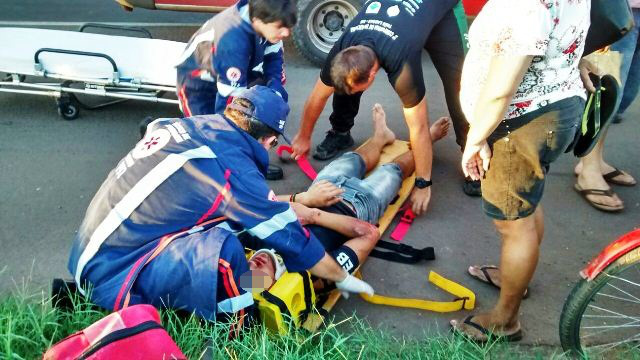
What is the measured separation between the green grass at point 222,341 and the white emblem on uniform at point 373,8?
188 centimetres

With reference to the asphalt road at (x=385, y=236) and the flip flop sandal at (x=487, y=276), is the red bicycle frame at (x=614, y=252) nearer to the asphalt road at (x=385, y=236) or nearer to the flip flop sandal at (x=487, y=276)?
the asphalt road at (x=385, y=236)

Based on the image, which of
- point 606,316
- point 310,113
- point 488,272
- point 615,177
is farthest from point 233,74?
point 615,177

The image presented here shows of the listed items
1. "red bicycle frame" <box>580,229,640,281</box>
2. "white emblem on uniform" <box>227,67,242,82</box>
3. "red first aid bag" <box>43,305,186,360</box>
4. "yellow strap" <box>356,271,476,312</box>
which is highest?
"white emblem on uniform" <box>227,67,242,82</box>

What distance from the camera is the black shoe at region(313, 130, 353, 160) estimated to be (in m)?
4.27

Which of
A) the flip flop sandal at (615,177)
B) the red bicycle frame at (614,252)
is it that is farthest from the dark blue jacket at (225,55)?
the flip flop sandal at (615,177)

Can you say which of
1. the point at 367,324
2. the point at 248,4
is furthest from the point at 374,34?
the point at 367,324

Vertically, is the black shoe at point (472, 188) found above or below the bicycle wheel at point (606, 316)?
below

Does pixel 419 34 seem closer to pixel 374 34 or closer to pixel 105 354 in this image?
pixel 374 34

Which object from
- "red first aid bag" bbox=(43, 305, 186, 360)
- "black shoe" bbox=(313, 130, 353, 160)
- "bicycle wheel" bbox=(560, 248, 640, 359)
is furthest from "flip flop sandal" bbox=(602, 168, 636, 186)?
"red first aid bag" bbox=(43, 305, 186, 360)

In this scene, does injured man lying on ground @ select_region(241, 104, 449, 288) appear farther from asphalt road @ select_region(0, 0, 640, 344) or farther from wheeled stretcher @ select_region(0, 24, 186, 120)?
wheeled stretcher @ select_region(0, 24, 186, 120)

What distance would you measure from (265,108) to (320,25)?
348 cm

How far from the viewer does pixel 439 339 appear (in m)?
2.64

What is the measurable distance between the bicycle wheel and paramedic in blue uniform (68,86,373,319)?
3.83 ft

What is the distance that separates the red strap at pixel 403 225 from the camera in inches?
138
